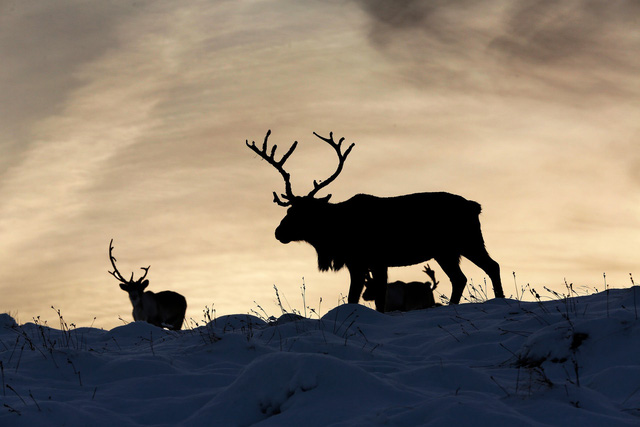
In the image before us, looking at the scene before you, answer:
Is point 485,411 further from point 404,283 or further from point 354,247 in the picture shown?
point 404,283

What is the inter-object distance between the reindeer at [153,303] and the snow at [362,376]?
9.69 meters

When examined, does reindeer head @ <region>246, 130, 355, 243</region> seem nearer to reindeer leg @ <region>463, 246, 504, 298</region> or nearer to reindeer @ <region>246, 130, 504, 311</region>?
reindeer @ <region>246, 130, 504, 311</region>

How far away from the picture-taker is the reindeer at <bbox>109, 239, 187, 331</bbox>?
1767 centimetres

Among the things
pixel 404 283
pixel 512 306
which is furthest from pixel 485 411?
pixel 404 283

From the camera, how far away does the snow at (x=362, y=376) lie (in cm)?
435

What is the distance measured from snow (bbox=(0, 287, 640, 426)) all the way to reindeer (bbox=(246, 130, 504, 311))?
154 inches

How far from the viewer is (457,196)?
41.0 feet

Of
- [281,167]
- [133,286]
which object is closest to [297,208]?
[281,167]

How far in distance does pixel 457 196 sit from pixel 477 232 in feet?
2.43

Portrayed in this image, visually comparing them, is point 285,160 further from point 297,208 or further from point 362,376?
point 362,376

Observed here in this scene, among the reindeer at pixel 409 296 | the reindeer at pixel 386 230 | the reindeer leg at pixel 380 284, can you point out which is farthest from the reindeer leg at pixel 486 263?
the reindeer at pixel 409 296

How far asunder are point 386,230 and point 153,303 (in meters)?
8.97

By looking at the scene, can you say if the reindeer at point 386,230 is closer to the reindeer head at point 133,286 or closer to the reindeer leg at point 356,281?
the reindeer leg at point 356,281

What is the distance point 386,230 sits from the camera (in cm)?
1193
